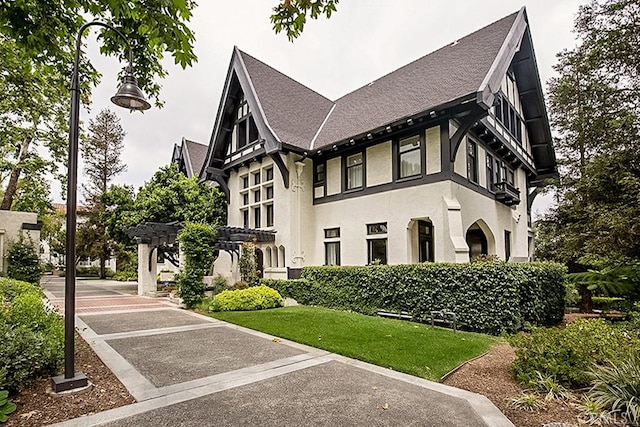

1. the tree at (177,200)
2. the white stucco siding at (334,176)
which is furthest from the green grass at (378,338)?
the tree at (177,200)

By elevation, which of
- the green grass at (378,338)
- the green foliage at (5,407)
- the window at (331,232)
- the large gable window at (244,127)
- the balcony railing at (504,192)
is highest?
the large gable window at (244,127)

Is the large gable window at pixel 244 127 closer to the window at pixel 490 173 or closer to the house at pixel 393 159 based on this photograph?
the house at pixel 393 159

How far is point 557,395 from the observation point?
4777 mm

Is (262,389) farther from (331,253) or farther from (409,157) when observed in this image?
(331,253)

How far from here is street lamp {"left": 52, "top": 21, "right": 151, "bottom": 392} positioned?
4793 mm

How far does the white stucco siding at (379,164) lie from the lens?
14.0 m

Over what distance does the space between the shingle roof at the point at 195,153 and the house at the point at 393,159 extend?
673cm

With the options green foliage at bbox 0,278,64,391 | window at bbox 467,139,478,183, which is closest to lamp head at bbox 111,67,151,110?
green foliage at bbox 0,278,64,391

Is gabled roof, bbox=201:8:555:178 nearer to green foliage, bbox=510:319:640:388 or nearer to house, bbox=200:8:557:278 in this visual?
house, bbox=200:8:557:278

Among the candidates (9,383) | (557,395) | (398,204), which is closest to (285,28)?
(9,383)

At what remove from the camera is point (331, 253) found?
1603 centimetres

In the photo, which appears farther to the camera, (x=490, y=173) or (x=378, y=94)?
(x=378, y=94)

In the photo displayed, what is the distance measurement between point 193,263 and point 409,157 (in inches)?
353

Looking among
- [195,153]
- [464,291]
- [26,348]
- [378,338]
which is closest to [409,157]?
[464,291]
